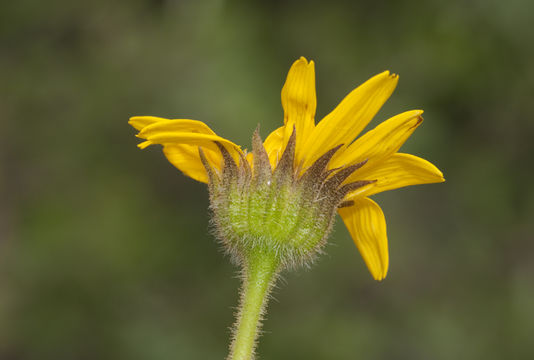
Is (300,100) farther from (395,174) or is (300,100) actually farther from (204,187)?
(204,187)

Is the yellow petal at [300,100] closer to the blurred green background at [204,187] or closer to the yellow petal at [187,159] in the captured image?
the yellow petal at [187,159]

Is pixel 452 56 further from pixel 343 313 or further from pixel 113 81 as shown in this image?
pixel 113 81

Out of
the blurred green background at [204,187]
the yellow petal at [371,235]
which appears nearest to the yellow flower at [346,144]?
the yellow petal at [371,235]

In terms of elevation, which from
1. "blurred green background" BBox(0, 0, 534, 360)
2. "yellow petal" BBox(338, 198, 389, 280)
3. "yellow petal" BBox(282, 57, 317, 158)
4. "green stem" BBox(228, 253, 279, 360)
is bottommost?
"green stem" BBox(228, 253, 279, 360)

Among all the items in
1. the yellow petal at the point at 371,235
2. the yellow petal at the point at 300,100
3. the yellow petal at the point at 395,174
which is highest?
the yellow petal at the point at 300,100

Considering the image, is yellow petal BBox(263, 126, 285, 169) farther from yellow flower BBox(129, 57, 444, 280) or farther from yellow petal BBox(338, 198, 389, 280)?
yellow petal BBox(338, 198, 389, 280)

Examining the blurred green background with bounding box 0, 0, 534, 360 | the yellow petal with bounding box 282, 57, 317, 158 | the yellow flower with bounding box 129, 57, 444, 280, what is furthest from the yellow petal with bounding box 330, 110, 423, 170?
the blurred green background with bounding box 0, 0, 534, 360

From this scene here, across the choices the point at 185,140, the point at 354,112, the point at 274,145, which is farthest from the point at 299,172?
the point at 185,140
